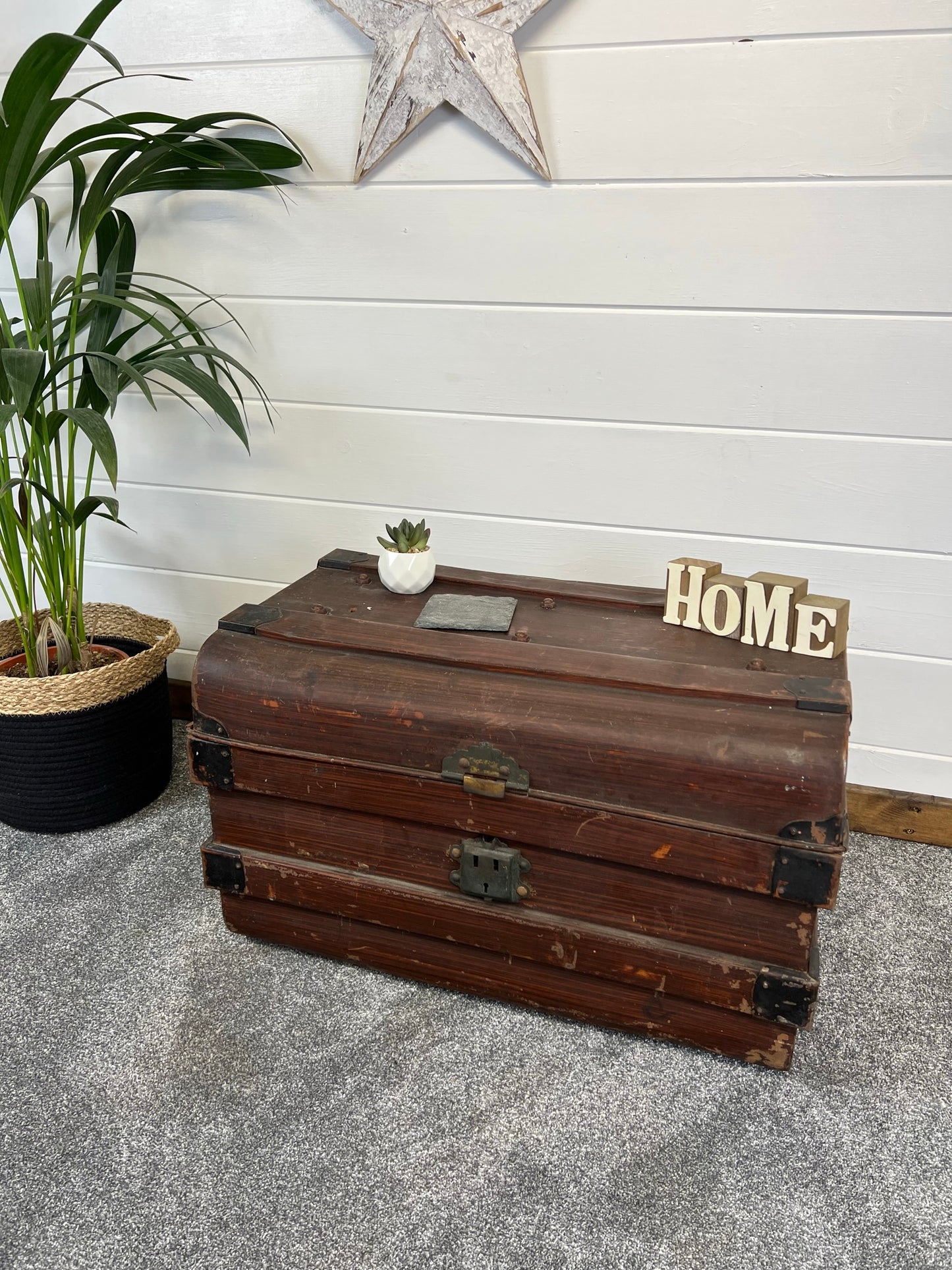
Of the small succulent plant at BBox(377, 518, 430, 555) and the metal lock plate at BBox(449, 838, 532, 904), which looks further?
the small succulent plant at BBox(377, 518, 430, 555)

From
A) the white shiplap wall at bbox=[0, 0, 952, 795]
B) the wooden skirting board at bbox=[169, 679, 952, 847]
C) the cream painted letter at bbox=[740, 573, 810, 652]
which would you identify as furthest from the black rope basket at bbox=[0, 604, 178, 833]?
the wooden skirting board at bbox=[169, 679, 952, 847]

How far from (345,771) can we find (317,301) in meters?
0.95

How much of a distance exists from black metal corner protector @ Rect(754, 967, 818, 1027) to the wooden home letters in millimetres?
445

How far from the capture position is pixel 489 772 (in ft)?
4.05

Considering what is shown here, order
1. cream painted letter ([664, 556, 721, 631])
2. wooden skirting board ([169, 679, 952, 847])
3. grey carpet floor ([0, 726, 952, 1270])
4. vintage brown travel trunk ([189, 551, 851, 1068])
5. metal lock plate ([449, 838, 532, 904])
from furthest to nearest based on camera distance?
wooden skirting board ([169, 679, 952, 847]) → cream painted letter ([664, 556, 721, 631]) → metal lock plate ([449, 838, 532, 904]) → vintage brown travel trunk ([189, 551, 851, 1068]) → grey carpet floor ([0, 726, 952, 1270])

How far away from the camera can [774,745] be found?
1133 millimetres

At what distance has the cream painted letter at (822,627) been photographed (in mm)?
1296

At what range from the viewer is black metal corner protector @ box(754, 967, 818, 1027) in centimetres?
118

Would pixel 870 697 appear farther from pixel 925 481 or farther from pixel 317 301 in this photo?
pixel 317 301

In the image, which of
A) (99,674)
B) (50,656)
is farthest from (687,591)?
(50,656)

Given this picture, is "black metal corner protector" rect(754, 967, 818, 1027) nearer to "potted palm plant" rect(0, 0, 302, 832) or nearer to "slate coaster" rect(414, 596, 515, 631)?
"slate coaster" rect(414, 596, 515, 631)

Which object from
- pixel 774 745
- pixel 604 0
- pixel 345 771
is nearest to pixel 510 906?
pixel 345 771

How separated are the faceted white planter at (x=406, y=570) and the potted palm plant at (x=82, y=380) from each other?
0.34 meters

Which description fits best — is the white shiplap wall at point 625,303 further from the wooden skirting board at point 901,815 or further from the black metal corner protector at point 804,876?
the black metal corner protector at point 804,876
